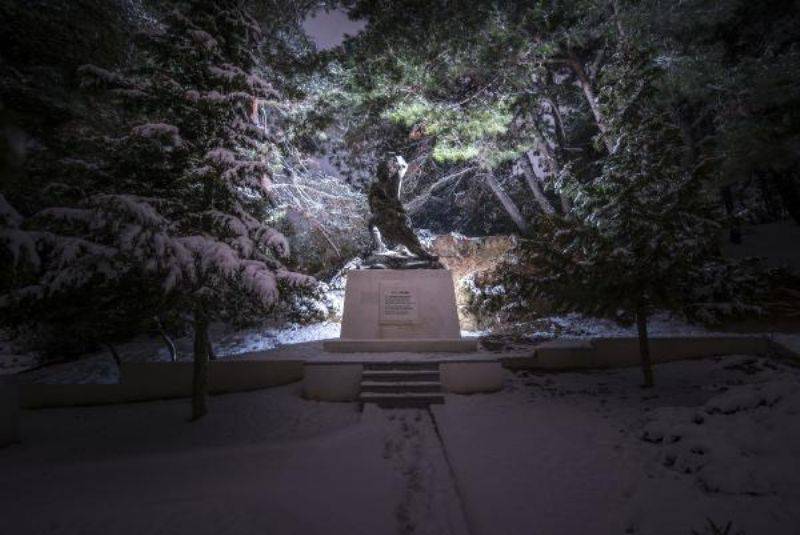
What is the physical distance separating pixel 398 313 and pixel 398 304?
19cm

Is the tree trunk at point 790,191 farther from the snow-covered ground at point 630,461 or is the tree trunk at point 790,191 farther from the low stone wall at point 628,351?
the snow-covered ground at point 630,461

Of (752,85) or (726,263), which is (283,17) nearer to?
(752,85)

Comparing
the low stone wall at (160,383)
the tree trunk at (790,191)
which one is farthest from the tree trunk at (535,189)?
the low stone wall at (160,383)

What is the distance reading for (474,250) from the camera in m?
14.9

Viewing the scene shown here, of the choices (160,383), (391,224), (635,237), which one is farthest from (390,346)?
(635,237)

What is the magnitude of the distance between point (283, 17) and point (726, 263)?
13741mm

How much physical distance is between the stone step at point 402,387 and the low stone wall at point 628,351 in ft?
6.06

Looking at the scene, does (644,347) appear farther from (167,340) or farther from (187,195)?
(167,340)

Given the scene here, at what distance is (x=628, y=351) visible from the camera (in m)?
8.05

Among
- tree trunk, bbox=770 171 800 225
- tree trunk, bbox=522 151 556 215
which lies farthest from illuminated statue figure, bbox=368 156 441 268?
tree trunk, bbox=770 171 800 225

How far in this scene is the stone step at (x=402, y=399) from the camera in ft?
19.8

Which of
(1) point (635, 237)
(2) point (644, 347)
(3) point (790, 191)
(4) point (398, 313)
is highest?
(3) point (790, 191)

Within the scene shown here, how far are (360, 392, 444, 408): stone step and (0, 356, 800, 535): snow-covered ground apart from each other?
0.83ft

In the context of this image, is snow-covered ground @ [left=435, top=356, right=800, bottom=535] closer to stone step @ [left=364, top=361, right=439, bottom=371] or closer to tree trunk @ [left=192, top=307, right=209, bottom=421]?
stone step @ [left=364, top=361, right=439, bottom=371]
